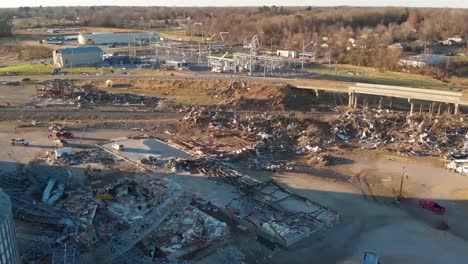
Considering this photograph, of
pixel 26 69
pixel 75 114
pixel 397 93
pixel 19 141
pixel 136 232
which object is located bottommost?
pixel 136 232

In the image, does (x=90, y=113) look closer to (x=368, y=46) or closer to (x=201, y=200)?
(x=201, y=200)

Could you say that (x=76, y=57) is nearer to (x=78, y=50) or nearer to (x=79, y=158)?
(x=78, y=50)

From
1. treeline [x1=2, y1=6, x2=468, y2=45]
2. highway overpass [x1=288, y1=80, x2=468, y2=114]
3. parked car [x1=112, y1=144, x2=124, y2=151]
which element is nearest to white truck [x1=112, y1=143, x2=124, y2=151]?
parked car [x1=112, y1=144, x2=124, y2=151]

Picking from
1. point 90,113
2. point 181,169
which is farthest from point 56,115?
point 181,169

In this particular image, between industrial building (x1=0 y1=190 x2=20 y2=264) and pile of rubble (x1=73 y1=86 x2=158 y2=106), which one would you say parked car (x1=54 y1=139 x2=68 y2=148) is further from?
industrial building (x1=0 y1=190 x2=20 y2=264)

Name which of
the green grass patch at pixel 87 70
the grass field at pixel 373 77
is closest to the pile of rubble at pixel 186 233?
the grass field at pixel 373 77

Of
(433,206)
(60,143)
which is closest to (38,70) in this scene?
(60,143)
